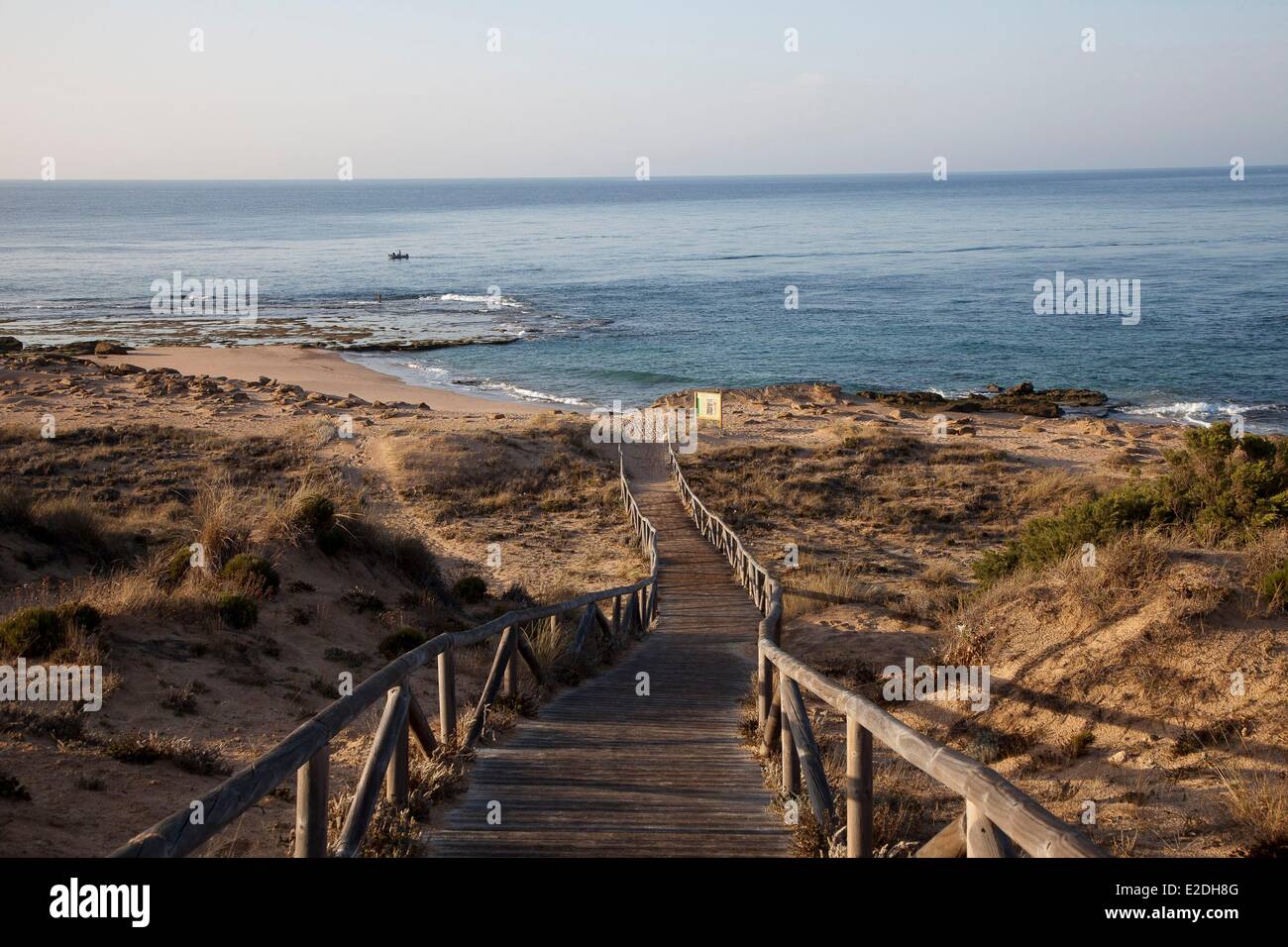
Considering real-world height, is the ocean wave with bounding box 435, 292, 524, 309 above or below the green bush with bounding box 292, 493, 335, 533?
above

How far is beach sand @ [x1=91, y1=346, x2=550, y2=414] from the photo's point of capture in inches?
1795

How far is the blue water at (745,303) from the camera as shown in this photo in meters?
52.2

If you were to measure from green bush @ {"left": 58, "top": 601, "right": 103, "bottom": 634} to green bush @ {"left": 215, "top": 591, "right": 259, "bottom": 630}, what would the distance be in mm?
1539

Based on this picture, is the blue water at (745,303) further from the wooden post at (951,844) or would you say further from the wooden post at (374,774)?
the wooden post at (374,774)

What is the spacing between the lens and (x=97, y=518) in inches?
566

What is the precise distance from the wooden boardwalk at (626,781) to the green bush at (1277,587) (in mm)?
4645

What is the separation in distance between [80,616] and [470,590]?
23.9 ft

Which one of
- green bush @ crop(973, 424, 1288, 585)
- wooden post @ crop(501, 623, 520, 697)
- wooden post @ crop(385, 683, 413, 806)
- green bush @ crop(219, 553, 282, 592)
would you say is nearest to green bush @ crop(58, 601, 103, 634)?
green bush @ crop(219, 553, 282, 592)

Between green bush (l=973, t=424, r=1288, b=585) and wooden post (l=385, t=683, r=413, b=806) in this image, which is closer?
wooden post (l=385, t=683, r=413, b=806)

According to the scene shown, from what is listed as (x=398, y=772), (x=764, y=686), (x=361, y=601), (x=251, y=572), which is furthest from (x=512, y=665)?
(x=361, y=601)

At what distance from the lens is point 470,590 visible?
16.3 metres

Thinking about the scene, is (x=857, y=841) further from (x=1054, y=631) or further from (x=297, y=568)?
(x=297, y=568)

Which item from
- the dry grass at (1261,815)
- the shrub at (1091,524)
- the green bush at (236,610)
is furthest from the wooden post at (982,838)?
the green bush at (236,610)

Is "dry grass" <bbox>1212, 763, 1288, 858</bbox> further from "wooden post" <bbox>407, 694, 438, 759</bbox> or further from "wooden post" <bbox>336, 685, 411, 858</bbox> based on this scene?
"wooden post" <bbox>407, 694, 438, 759</bbox>
